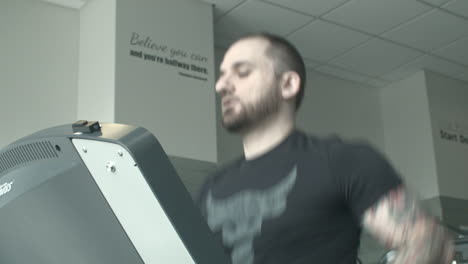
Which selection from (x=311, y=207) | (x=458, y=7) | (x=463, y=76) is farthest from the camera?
(x=463, y=76)

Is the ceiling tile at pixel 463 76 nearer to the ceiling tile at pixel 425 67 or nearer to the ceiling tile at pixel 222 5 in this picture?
the ceiling tile at pixel 425 67

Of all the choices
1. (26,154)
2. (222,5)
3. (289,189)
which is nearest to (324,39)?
(222,5)

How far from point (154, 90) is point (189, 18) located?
537 mm

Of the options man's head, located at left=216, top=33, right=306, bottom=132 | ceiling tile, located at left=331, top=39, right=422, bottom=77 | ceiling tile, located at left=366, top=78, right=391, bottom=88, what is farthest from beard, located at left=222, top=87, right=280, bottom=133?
ceiling tile, located at left=366, top=78, right=391, bottom=88

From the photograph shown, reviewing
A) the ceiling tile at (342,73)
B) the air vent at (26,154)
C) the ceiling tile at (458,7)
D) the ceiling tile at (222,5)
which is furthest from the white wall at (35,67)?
the air vent at (26,154)

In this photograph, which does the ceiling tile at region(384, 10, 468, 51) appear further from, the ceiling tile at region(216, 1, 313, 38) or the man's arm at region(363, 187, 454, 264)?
the man's arm at region(363, 187, 454, 264)

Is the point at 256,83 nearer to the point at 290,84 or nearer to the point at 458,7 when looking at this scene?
the point at 290,84

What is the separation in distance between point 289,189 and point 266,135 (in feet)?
0.61

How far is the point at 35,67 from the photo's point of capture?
339cm

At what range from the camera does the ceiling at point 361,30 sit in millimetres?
3764

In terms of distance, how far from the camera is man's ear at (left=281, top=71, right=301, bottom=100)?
1.11m

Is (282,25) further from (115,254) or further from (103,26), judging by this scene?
(115,254)

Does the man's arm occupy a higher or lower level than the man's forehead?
lower

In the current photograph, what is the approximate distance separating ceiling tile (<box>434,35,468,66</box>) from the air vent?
13.4 ft
